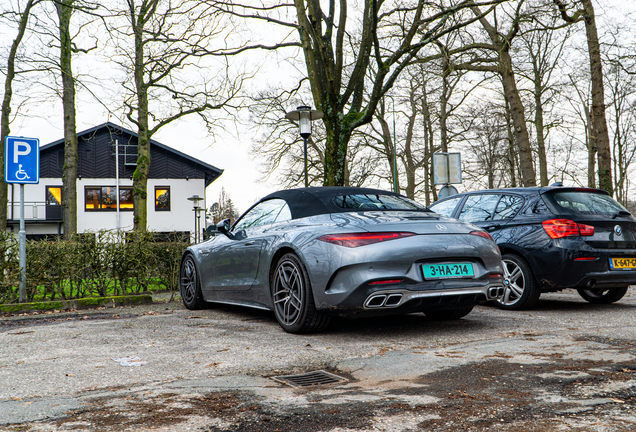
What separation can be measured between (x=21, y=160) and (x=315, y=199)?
499 cm

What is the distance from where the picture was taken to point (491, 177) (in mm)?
34344

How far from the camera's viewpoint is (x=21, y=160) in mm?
8305

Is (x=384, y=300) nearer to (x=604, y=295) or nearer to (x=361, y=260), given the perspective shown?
(x=361, y=260)

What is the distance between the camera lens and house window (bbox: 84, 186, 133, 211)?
38031 mm

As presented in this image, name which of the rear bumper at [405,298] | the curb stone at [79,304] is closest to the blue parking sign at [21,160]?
the curb stone at [79,304]

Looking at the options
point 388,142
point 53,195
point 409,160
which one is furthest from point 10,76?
point 53,195

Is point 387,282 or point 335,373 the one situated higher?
point 387,282

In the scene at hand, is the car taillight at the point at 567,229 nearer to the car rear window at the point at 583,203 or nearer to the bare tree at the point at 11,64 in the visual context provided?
the car rear window at the point at 583,203

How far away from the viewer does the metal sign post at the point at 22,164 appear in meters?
7.95

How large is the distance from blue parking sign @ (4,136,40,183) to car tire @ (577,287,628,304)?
7.76 m

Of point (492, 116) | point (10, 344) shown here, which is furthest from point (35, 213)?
point (10, 344)

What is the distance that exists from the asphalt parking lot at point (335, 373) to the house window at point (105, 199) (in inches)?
1324

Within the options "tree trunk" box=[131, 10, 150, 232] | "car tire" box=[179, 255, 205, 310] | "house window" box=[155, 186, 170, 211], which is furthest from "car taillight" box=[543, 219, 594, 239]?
"house window" box=[155, 186, 170, 211]

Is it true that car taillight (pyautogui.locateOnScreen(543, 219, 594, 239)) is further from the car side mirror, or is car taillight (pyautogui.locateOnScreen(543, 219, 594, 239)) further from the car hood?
the car side mirror
